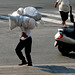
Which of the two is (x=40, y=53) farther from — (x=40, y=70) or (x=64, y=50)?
(x=40, y=70)

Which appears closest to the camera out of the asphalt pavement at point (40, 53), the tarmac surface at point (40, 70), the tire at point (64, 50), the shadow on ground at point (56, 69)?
the tarmac surface at point (40, 70)

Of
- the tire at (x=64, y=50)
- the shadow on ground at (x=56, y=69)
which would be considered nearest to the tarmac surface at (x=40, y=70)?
the shadow on ground at (x=56, y=69)

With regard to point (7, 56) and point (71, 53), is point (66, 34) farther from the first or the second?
point (7, 56)

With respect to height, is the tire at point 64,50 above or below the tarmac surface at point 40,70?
below

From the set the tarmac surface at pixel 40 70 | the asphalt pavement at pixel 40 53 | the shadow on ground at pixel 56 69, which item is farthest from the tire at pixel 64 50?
the shadow on ground at pixel 56 69

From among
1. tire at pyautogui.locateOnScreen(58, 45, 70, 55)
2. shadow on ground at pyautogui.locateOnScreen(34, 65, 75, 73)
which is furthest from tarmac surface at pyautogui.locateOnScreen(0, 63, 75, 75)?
tire at pyautogui.locateOnScreen(58, 45, 70, 55)

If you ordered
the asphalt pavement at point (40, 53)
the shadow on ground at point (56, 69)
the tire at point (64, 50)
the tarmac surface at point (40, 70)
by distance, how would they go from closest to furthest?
the tarmac surface at point (40, 70), the shadow on ground at point (56, 69), the asphalt pavement at point (40, 53), the tire at point (64, 50)

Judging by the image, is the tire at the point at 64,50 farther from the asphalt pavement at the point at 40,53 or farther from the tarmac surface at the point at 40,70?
the tarmac surface at the point at 40,70

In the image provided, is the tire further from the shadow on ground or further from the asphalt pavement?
the shadow on ground

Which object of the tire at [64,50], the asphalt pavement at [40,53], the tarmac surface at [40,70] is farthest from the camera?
the tire at [64,50]

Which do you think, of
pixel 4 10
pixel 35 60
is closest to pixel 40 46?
pixel 35 60

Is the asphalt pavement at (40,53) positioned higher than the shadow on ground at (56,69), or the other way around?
the shadow on ground at (56,69)

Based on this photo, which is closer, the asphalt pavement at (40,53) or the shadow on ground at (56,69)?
the shadow on ground at (56,69)

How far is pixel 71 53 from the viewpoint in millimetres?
12508
